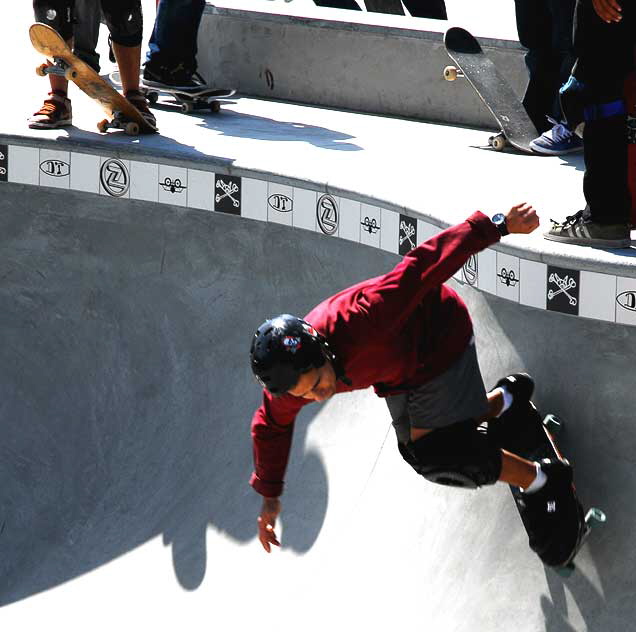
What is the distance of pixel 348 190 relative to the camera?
5.57 meters

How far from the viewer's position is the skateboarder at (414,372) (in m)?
3.73

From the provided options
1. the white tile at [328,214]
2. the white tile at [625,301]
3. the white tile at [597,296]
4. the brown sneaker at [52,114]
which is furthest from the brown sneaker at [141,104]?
the white tile at [625,301]

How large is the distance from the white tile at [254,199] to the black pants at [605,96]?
74.7 inches

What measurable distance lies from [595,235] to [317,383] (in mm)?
1454

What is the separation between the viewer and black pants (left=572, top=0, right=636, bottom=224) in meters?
4.38

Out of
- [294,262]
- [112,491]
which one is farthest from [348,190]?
[112,491]

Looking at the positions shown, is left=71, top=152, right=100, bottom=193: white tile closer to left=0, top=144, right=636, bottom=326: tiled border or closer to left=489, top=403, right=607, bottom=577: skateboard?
left=0, top=144, right=636, bottom=326: tiled border

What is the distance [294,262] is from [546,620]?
93.5 inches

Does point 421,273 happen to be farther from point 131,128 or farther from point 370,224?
point 131,128

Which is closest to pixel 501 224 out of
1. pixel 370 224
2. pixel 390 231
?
pixel 390 231

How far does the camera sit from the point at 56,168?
6547 mm

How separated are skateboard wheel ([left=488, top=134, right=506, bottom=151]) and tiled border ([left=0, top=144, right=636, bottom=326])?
149 centimetres

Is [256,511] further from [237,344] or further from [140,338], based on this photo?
[140,338]

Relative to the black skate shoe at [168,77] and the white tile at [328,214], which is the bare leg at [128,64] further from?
the white tile at [328,214]
